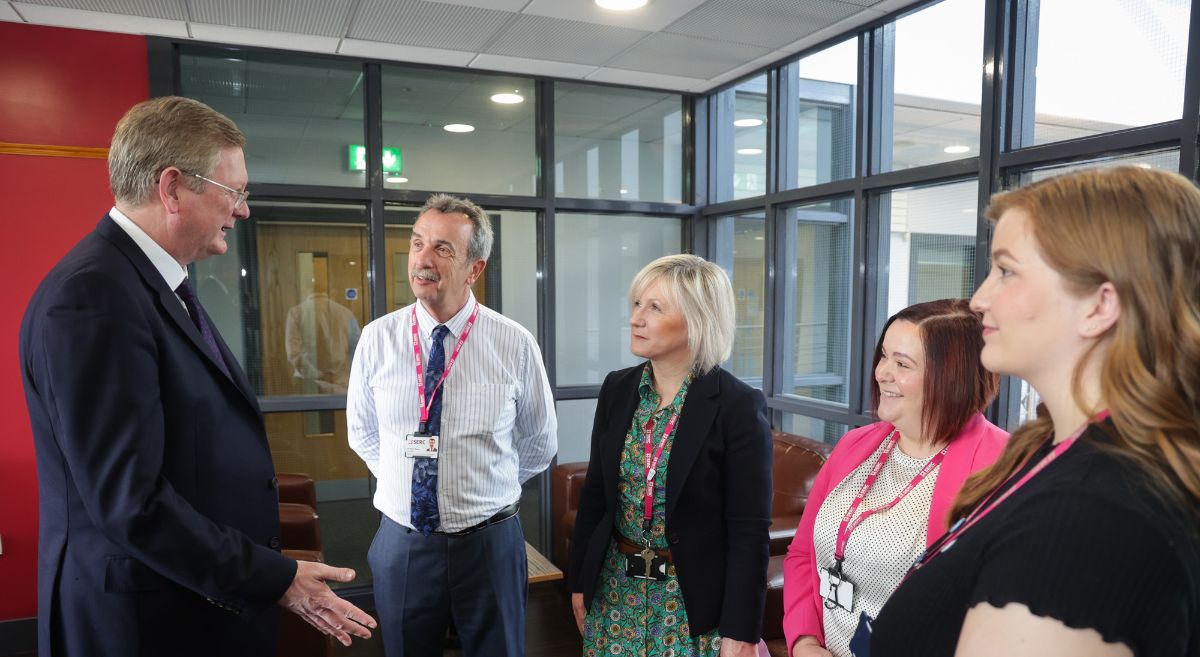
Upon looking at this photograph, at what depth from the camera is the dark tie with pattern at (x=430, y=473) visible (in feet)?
7.20

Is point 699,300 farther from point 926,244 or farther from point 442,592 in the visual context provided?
point 926,244

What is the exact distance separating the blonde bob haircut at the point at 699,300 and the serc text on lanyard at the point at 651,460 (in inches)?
7.1

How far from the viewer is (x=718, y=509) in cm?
187

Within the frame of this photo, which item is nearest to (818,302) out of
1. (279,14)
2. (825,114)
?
(825,114)

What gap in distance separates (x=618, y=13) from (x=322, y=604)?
299cm

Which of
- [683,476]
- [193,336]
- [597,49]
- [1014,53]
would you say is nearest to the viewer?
[193,336]

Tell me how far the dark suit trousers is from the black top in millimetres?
1682

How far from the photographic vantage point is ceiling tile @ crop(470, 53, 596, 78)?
14.0 feet

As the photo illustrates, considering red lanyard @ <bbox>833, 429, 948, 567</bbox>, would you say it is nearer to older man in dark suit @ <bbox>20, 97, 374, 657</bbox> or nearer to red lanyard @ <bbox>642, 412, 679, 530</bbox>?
red lanyard @ <bbox>642, 412, 679, 530</bbox>

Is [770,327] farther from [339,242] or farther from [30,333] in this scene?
[30,333]

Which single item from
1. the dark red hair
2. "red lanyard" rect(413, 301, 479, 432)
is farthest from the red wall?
the dark red hair

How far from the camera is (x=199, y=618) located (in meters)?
1.43

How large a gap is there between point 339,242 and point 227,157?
2.91m

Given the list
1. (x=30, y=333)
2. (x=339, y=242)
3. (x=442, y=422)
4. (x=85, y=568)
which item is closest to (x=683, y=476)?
(x=442, y=422)
